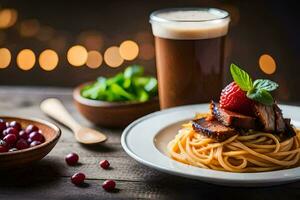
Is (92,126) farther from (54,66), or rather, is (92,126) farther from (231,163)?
(54,66)

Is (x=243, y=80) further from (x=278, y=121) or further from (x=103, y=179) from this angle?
(x=103, y=179)

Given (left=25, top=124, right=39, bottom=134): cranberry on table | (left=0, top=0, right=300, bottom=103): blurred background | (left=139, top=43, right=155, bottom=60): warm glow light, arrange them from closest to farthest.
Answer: (left=25, top=124, right=39, bottom=134): cranberry on table
(left=0, top=0, right=300, bottom=103): blurred background
(left=139, top=43, right=155, bottom=60): warm glow light

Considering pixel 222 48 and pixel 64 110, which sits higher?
pixel 222 48

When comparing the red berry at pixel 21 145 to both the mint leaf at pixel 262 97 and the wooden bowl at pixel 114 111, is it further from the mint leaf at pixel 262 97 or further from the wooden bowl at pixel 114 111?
the mint leaf at pixel 262 97

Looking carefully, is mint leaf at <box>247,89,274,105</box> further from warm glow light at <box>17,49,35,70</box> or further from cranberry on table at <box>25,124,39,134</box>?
warm glow light at <box>17,49,35,70</box>

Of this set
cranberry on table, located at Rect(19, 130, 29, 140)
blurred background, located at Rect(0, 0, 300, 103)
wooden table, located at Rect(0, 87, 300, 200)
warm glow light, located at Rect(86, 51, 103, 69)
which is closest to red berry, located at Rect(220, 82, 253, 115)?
wooden table, located at Rect(0, 87, 300, 200)

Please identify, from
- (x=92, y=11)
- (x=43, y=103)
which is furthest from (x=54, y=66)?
(x=43, y=103)

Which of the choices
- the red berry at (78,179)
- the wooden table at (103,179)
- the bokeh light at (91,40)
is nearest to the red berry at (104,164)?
the wooden table at (103,179)
